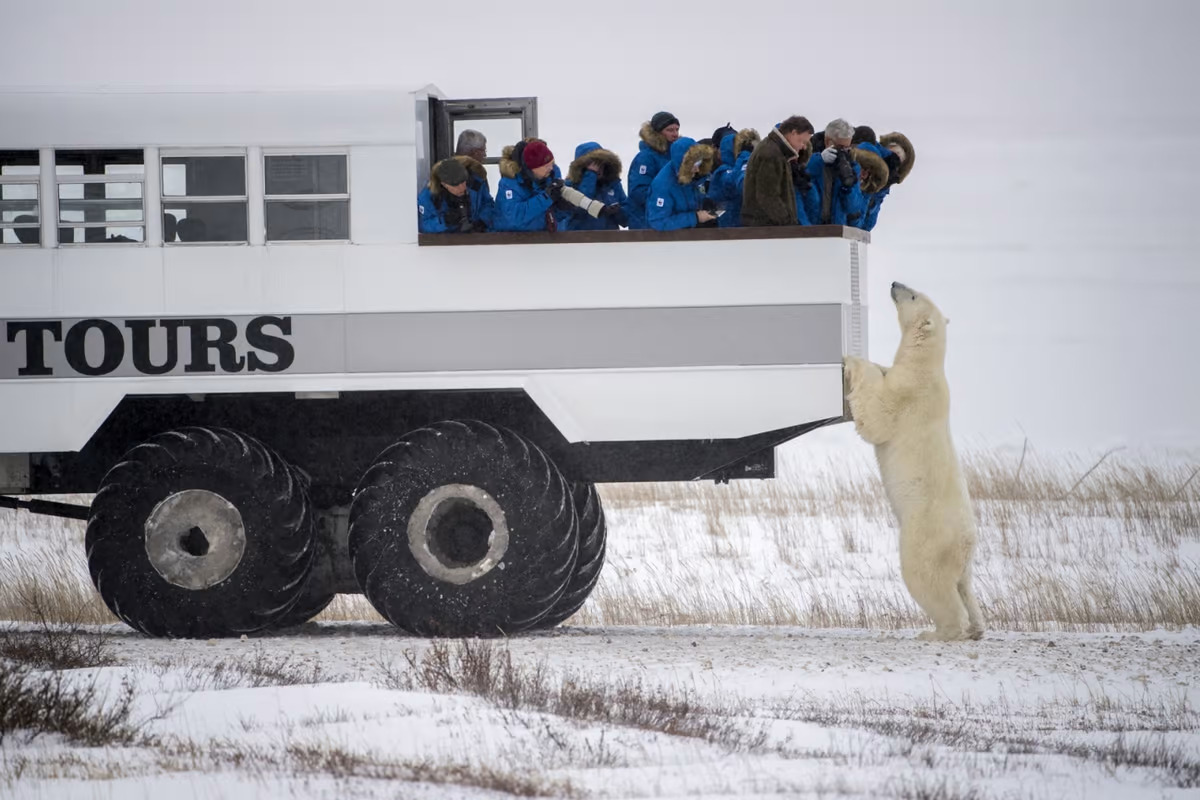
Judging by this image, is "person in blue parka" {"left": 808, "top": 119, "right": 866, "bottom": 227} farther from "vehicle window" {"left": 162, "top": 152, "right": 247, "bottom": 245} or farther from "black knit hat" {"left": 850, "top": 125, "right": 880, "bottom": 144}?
"vehicle window" {"left": 162, "top": 152, "right": 247, "bottom": 245}

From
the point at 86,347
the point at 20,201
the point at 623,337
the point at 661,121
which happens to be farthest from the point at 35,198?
the point at 661,121

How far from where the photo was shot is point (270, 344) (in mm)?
9117

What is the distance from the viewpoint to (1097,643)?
9367 mm

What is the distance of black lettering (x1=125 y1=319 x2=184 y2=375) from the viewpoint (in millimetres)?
9133

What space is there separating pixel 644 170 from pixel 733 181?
1.88 ft

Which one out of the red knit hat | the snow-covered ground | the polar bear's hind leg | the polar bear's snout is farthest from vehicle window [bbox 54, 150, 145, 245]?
the polar bear's hind leg

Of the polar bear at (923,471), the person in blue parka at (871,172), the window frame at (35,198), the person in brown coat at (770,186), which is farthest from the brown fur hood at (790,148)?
the window frame at (35,198)

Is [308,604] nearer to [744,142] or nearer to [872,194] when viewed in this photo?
[744,142]

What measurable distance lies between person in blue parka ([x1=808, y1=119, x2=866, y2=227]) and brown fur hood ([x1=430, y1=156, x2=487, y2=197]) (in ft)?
6.61

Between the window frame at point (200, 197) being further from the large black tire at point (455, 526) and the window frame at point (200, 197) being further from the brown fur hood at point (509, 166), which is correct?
the large black tire at point (455, 526)

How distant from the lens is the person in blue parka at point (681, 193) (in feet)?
30.3

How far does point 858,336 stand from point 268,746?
4.76 meters

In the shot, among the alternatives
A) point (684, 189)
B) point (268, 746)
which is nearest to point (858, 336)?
point (684, 189)

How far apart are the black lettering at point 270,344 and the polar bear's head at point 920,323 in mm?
3611
